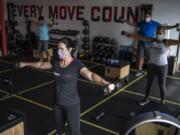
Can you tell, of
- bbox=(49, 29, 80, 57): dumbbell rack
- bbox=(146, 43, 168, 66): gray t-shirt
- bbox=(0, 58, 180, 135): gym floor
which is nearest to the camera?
bbox=(0, 58, 180, 135): gym floor

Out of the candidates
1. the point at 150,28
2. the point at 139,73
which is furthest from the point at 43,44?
the point at 150,28

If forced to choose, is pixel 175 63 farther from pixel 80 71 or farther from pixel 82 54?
pixel 80 71

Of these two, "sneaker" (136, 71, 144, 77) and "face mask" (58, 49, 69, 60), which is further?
"sneaker" (136, 71, 144, 77)

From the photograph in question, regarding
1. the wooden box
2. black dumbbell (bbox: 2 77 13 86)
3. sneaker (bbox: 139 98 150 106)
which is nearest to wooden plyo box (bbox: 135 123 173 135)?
the wooden box

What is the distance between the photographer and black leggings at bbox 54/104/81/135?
3096 mm

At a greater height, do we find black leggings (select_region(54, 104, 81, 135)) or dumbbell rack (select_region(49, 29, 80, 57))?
dumbbell rack (select_region(49, 29, 80, 57))

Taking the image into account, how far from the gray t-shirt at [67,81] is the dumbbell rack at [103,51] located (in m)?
6.05

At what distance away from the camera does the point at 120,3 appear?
29.5 ft

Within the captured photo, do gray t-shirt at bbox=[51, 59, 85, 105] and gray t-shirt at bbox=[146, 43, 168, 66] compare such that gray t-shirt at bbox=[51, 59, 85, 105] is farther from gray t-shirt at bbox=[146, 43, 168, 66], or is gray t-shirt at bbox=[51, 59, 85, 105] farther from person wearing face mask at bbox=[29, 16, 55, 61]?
person wearing face mask at bbox=[29, 16, 55, 61]

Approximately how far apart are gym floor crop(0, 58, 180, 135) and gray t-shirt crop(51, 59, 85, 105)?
40.3 inches

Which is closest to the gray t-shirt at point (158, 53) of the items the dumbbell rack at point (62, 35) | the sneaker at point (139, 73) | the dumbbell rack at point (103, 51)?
the sneaker at point (139, 73)

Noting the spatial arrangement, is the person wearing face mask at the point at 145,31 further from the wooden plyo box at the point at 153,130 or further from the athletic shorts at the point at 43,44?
the wooden plyo box at the point at 153,130

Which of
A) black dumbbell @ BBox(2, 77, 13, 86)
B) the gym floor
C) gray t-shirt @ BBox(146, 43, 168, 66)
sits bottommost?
the gym floor

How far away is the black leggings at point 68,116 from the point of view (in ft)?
10.2
